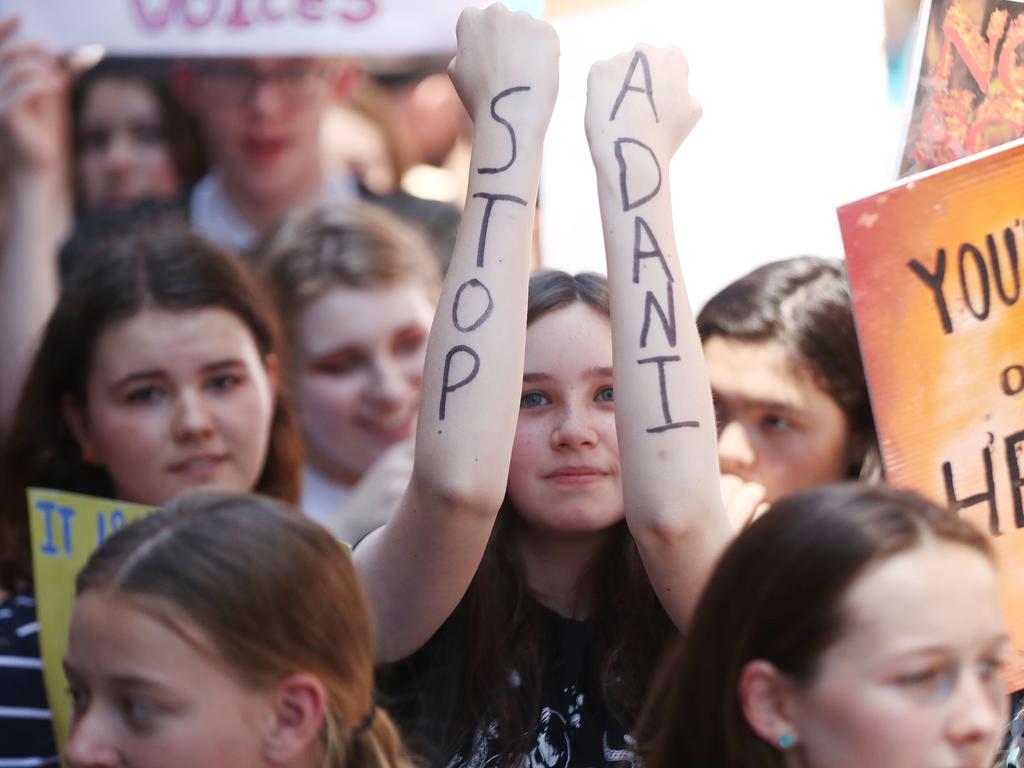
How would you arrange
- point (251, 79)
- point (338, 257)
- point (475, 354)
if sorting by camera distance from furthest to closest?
Answer: point (251, 79) → point (338, 257) → point (475, 354)

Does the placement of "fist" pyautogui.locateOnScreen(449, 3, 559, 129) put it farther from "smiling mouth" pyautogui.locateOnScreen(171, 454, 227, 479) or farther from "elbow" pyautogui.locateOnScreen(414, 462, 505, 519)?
"smiling mouth" pyautogui.locateOnScreen(171, 454, 227, 479)

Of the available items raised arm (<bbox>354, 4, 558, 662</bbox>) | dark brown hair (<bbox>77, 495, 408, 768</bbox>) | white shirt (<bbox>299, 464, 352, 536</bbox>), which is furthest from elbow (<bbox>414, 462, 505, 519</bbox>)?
white shirt (<bbox>299, 464, 352, 536</bbox>)

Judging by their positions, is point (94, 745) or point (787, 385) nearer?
point (94, 745)

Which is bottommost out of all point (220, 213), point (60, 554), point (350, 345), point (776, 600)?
point (776, 600)

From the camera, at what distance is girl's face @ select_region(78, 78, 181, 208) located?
377 centimetres

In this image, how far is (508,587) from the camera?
A: 1925 mm

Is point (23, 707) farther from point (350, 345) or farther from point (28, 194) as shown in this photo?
point (28, 194)

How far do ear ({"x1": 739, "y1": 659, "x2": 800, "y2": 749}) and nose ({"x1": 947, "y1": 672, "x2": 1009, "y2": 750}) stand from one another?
0.47 feet

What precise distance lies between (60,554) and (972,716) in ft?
4.41

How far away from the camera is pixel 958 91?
206 centimetres

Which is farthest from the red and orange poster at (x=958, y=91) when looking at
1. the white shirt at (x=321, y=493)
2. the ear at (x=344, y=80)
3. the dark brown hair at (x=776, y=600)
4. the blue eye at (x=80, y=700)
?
the ear at (x=344, y=80)

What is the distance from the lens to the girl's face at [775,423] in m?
2.35

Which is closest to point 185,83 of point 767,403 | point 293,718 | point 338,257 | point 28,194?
point 28,194

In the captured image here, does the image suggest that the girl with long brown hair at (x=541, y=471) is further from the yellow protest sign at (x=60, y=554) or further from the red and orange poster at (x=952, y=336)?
the yellow protest sign at (x=60, y=554)
